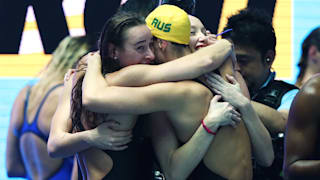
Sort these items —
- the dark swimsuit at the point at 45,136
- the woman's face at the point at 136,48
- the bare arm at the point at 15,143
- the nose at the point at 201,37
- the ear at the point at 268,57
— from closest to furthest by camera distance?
the woman's face at the point at 136,48 < the nose at the point at 201,37 < the ear at the point at 268,57 < the dark swimsuit at the point at 45,136 < the bare arm at the point at 15,143

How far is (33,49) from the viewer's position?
6199mm

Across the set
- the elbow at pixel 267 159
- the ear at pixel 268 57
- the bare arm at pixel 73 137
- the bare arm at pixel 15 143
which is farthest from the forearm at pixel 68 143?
the ear at pixel 268 57

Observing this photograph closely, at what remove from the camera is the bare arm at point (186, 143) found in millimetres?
2676

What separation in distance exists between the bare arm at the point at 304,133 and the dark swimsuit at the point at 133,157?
0.65 meters

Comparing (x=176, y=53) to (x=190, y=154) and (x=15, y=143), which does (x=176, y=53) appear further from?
(x=15, y=143)

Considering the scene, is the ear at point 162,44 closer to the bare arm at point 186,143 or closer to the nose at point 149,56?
the nose at point 149,56

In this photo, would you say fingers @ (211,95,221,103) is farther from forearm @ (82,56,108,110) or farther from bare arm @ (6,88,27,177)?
bare arm @ (6,88,27,177)

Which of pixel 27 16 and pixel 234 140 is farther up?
pixel 234 140

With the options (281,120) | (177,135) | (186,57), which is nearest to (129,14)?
(186,57)

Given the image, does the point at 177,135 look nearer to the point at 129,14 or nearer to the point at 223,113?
the point at 223,113

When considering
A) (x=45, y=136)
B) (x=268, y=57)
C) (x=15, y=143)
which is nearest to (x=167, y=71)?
(x=268, y=57)

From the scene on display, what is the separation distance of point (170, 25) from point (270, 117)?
2.46ft

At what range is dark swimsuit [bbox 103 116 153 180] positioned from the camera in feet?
9.26

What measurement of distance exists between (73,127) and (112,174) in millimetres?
304
